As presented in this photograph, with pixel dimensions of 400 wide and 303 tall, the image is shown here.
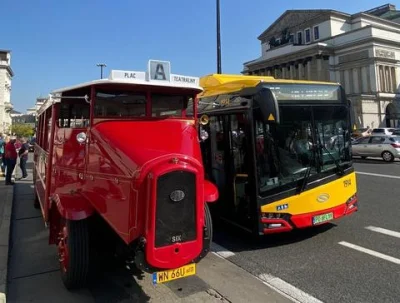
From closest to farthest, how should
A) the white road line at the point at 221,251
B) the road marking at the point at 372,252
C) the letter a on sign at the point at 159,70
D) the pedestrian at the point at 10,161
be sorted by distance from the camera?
the letter a on sign at the point at 159,70
the road marking at the point at 372,252
the white road line at the point at 221,251
the pedestrian at the point at 10,161

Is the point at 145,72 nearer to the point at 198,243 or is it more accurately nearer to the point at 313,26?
the point at 198,243

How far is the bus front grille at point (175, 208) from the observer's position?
3.81 meters

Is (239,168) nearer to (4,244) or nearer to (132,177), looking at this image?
(132,177)

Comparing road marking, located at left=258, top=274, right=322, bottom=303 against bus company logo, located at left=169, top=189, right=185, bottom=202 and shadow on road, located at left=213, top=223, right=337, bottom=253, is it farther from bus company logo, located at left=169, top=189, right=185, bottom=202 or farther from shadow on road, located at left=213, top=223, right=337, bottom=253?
bus company logo, located at left=169, top=189, right=185, bottom=202

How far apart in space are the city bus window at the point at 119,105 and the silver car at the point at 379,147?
20813 millimetres

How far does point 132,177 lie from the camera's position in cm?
389

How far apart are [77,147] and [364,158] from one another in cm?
2316

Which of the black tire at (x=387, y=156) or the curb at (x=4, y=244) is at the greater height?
the black tire at (x=387, y=156)

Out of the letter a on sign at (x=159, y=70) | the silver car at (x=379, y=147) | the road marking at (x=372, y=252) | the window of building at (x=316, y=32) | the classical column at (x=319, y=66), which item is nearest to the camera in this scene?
the letter a on sign at (x=159, y=70)

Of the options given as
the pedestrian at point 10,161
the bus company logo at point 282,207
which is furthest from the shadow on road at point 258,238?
the pedestrian at point 10,161

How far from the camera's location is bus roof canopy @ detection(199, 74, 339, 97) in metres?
6.99

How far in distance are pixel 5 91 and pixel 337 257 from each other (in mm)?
113471

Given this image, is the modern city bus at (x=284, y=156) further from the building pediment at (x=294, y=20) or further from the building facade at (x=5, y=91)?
the building facade at (x=5, y=91)

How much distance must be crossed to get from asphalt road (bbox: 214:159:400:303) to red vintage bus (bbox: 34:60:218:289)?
1.46 metres
